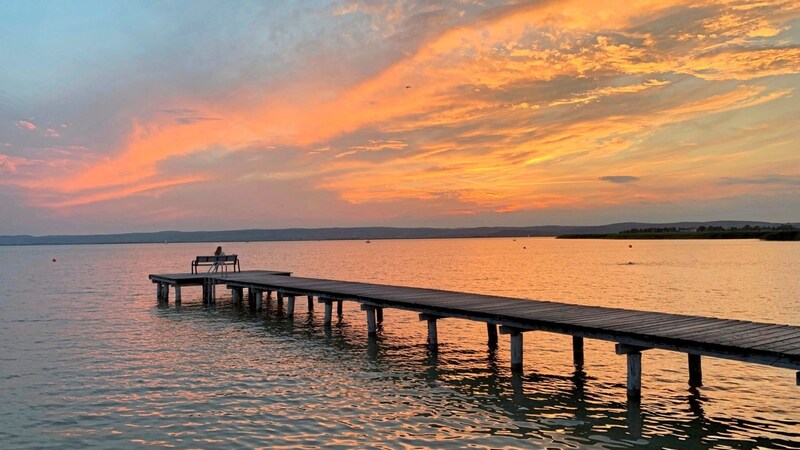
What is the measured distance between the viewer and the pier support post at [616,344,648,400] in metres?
12.5

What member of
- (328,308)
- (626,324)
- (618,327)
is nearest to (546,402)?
(618,327)

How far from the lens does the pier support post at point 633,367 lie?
41.1 feet

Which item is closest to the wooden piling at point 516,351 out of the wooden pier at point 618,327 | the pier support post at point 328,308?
the wooden pier at point 618,327

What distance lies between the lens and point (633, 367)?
12.7 metres

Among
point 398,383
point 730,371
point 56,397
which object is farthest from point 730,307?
point 56,397

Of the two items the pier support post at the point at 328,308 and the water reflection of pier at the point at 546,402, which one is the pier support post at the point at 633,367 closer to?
the water reflection of pier at the point at 546,402

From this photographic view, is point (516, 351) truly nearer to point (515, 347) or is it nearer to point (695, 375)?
point (515, 347)

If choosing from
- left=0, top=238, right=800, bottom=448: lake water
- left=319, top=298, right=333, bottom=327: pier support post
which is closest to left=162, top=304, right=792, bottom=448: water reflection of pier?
left=0, top=238, right=800, bottom=448: lake water

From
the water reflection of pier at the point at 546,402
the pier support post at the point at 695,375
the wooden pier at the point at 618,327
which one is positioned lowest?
the water reflection of pier at the point at 546,402

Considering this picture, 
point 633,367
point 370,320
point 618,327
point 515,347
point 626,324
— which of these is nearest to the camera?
point 633,367

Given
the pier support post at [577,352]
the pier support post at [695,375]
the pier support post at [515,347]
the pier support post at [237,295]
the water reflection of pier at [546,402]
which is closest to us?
the water reflection of pier at [546,402]

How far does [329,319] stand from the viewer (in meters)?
23.9

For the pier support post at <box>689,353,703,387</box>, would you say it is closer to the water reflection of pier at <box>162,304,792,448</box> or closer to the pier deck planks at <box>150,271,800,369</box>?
the water reflection of pier at <box>162,304,792,448</box>

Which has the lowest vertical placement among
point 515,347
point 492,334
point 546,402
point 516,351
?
point 546,402
